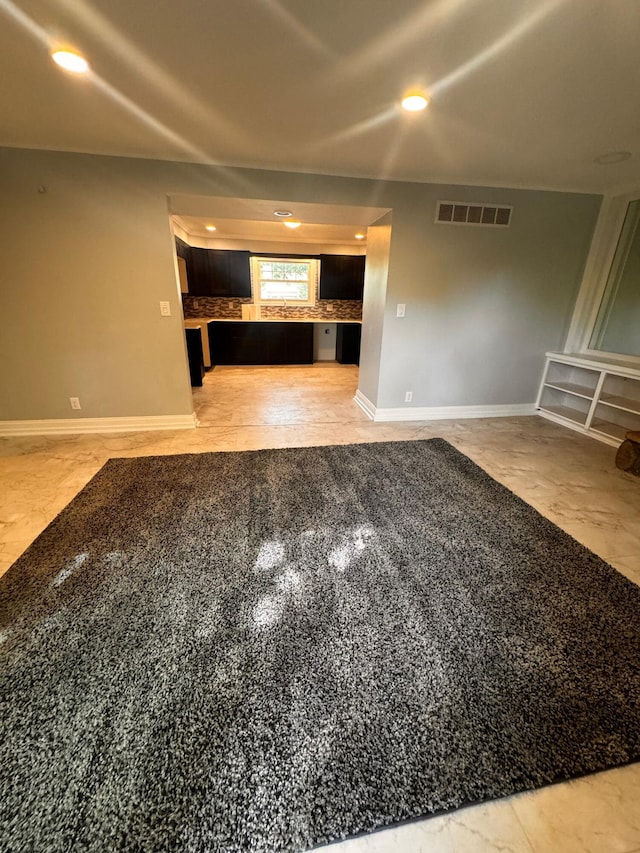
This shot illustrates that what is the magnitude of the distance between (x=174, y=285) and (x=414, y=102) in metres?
2.29

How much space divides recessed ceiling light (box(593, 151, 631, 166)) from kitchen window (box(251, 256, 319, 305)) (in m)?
4.73

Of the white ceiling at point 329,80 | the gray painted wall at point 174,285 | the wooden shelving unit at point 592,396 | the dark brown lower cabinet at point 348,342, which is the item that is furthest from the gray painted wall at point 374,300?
the dark brown lower cabinet at point 348,342

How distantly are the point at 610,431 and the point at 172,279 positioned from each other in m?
4.48

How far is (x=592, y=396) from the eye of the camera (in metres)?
3.58

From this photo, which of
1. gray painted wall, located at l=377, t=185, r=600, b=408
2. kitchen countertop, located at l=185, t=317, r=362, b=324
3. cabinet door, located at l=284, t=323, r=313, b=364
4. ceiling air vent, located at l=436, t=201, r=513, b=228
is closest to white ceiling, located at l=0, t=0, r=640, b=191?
ceiling air vent, located at l=436, t=201, r=513, b=228

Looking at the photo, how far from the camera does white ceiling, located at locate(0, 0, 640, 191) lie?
53.2 inches

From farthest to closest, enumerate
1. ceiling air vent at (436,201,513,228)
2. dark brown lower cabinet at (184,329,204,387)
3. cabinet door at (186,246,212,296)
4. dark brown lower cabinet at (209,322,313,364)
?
dark brown lower cabinet at (209,322,313,364) → cabinet door at (186,246,212,296) → dark brown lower cabinet at (184,329,204,387) → ceiling air vent at (436,201,513,228)

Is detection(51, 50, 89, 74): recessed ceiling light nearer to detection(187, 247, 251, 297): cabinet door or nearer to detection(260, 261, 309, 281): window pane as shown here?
detection(187, 247, 251, 297): cabinet door

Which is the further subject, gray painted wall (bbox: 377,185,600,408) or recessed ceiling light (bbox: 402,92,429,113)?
gray painted wall (bbox: 377,185,600,408)

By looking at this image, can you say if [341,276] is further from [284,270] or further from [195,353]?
[195,353]

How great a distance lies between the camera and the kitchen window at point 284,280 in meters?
6.70

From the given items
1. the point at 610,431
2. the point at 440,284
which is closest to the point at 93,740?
the point at 440,284

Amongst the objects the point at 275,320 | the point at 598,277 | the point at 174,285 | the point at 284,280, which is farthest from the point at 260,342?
the point at 598,277

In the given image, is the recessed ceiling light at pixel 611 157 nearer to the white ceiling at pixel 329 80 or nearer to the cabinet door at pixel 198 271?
the white ceiling at pixel 329 80
